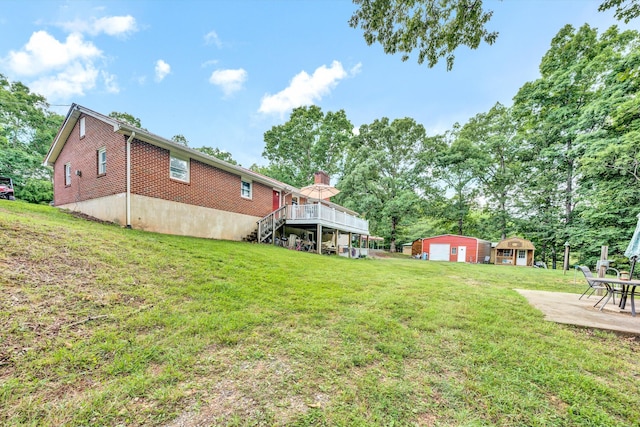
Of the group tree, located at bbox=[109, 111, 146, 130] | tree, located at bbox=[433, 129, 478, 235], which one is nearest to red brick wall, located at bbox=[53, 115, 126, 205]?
tree, located at bbox=[109, 111, 146, 130]

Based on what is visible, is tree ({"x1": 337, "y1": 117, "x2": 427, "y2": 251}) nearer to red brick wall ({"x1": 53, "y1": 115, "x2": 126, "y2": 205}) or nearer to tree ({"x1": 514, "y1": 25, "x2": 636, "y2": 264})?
tree ({"x1": 514, "y1": 25, "x2": 636, "y2": 264})

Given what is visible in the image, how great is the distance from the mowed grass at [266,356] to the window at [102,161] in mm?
6214

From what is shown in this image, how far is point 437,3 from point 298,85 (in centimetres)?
1916

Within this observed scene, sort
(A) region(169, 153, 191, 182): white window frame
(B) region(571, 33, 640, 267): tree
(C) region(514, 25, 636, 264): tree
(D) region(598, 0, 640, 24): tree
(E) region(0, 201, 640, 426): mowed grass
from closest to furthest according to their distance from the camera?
(E) region(0, 201, 640, 426): mowed grass, (D) region(598, 0, 640, 24): tree, (A) region(169, 153, 191, 182): white window frame, (B) region(571, 33, 640, 267): tree, (C) region(514, 25, 636, 264): tree

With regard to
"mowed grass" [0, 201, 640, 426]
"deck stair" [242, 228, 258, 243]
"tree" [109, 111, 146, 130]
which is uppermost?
"tree" [109, 111, 146, 130]

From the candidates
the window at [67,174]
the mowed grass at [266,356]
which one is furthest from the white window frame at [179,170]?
the window at [67,174]

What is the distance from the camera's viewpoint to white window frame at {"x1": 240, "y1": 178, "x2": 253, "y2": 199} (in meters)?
13.3

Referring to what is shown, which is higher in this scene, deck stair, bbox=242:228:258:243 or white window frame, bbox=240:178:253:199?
white window frame, bbox=240:178:253:199

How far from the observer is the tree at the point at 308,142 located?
102 feet

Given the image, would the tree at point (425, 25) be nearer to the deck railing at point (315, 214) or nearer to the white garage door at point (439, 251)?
the deck railing at point (315, 214)

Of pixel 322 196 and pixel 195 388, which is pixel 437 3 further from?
pixel 322 196

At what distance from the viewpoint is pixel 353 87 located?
16891 millimetres

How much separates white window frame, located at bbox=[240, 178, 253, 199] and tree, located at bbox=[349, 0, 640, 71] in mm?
9845

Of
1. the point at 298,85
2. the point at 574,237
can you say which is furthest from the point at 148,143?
the point at 574,237
